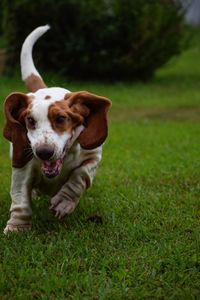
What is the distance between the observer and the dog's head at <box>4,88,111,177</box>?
3.56 meters

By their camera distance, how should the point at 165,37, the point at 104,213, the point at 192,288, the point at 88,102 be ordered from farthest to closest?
the point at 165,37 → the point at 104,213 → the point at 88,102 → the point at 192,288

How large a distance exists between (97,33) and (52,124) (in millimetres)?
9378

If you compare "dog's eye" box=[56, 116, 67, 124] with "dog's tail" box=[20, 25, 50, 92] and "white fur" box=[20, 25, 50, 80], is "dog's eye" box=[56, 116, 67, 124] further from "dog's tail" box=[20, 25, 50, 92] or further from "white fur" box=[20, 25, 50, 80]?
"white fur" box=[20, 25, 50, 80]

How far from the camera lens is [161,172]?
5652 millimetres

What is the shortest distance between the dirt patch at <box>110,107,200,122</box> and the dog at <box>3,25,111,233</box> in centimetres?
507

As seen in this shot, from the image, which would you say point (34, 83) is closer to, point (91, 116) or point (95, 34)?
point (91, 116)

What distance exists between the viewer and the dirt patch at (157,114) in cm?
926

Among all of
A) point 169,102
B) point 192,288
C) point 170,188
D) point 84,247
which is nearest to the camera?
point 192,288

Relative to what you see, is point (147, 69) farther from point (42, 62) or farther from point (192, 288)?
point (192, 288)

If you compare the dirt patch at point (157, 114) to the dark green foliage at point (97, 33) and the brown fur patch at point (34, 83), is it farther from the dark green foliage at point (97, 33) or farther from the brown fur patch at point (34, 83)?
the brown fur patch at point (34, 83)

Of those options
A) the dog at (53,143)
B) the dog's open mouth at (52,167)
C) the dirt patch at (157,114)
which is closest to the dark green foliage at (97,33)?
the dirt patch at (157,114)

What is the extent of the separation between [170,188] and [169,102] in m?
5.73

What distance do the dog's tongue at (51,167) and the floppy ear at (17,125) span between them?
239 millimetres

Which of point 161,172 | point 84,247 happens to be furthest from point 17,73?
point 84,247
